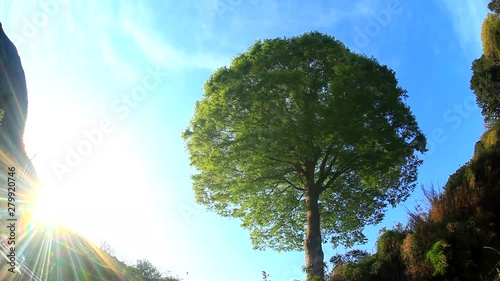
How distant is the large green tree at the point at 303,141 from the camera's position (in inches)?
640

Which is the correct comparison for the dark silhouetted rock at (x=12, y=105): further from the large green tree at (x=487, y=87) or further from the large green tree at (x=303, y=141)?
the large green tree at (x=487, y=87)

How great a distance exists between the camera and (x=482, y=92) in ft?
65.8

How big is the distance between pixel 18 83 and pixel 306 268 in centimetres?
1525

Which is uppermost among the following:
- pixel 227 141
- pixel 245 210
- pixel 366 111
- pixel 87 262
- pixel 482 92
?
pixel 482 92

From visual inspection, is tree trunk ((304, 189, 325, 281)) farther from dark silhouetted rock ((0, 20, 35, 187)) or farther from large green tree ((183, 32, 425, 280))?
dark silhouetted rock ((0, 20, 35, 187))

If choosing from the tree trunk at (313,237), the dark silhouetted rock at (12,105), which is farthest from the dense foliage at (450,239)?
the dark silhouetted rock at (12,105)

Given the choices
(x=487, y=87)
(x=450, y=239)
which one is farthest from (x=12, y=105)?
(x=487, y=87)

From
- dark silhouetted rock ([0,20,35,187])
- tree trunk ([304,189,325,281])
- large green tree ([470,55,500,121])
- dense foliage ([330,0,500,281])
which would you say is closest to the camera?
dense foliage ([330,0,500,281])

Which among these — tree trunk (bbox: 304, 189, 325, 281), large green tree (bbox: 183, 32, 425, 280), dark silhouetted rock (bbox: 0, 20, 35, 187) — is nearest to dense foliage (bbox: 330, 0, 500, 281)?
tree trunk (bbox: 304, 189, 325, 281)

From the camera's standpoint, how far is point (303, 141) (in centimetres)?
1603

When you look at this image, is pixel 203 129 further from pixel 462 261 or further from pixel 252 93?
pixel 462 261

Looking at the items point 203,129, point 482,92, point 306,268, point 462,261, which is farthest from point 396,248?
point 482,92

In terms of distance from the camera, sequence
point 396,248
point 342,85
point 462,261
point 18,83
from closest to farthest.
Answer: point 462,261 < point 396,248 < point 342,85 < point 18,83

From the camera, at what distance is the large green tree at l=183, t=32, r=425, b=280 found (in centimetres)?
1627
